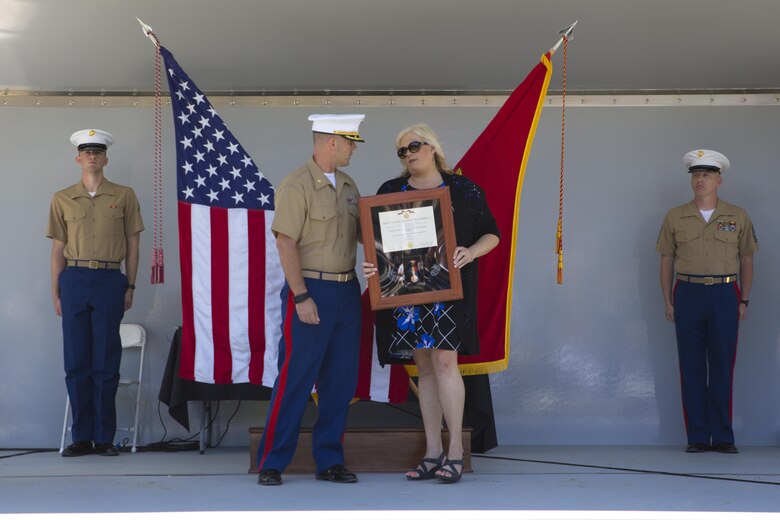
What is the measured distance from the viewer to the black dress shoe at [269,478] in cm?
412

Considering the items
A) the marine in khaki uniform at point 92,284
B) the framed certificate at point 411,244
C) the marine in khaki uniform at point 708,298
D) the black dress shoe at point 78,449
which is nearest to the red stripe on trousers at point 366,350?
the framed certificate at point 411,244

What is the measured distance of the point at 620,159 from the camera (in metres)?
6.24

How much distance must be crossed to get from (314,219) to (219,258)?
129cm

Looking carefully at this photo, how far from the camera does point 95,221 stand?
5.59 meters

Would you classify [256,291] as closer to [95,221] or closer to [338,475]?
[95,221]

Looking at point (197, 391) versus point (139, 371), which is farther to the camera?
point (139, 371)

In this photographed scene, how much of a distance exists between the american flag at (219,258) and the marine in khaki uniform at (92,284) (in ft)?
1.79

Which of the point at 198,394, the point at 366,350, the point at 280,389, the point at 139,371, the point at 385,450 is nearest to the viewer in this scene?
the point at 280,389

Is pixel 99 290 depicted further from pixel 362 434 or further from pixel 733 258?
pixel 733 258

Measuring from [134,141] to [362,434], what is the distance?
9.05 ft

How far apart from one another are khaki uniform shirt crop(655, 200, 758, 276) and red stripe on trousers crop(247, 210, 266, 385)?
2442 mm

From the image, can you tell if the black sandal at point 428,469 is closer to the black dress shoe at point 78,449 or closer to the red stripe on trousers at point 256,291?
the red stripe on trousers at point 256,291

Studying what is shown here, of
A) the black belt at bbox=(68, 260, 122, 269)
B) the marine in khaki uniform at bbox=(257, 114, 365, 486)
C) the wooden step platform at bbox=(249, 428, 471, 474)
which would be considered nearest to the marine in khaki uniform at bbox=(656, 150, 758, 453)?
the wooden step platform at bbox=(249, 428, 471, 474)

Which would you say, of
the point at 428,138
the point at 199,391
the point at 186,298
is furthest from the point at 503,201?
the point at 199,391
